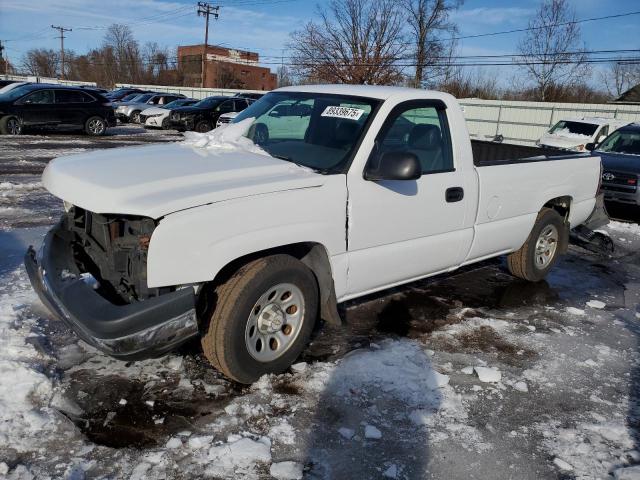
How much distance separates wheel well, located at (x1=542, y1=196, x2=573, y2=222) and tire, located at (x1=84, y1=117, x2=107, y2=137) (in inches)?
674

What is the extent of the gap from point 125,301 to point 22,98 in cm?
1713

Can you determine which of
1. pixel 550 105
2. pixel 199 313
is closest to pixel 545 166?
A: pixel 199 313

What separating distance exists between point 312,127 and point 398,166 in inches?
37.9

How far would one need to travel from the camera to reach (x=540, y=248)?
19.9 ft

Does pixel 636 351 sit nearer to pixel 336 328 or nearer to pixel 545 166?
pixel 545 166

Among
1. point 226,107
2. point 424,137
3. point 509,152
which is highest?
point 226,107

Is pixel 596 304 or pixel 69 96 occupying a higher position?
pixel 69 96

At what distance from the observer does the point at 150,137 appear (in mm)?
20109

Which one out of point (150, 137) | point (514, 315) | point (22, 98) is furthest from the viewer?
point (150, 137)

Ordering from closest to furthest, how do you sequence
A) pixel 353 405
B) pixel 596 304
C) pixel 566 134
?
pixel 353 405
pixel 596 304
pixel 566 134

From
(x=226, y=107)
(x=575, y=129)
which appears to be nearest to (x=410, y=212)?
(x=575, y=129)

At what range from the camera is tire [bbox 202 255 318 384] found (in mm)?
3326

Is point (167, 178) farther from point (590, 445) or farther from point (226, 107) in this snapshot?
point (226, 107)

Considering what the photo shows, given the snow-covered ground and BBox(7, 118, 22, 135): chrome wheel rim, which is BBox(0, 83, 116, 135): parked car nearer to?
BBox(7, 118, 22, 135): chrome wheel rim
